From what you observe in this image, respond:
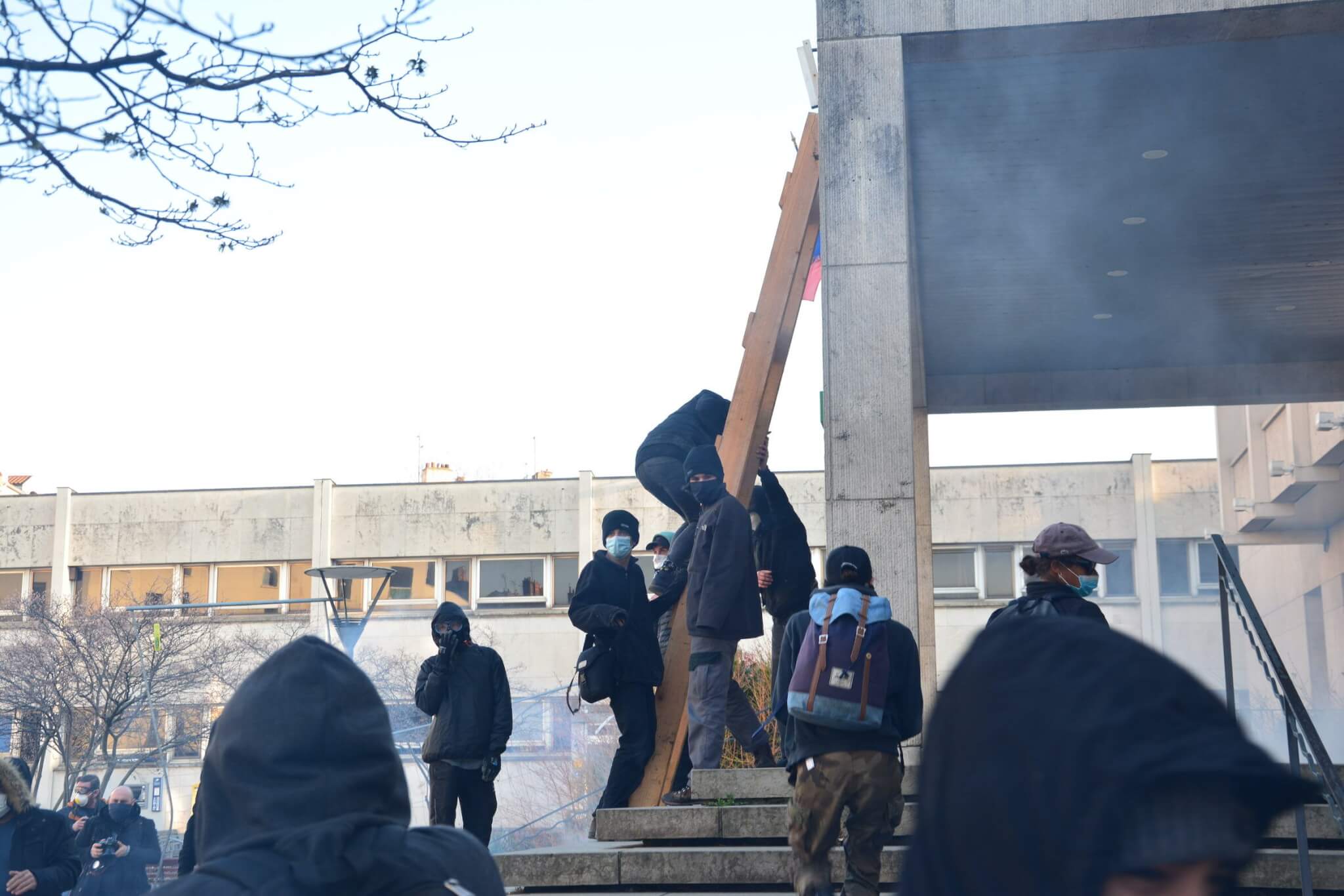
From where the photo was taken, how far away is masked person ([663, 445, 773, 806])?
8.48 meters

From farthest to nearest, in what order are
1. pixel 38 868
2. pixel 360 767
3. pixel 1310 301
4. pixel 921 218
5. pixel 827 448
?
pixel 1310 301, pixel 921 218, pixel 827 448, pixel 38 868, pixel 360 767

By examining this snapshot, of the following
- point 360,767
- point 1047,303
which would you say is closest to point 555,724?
point 1047,303

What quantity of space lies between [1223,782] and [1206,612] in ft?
136

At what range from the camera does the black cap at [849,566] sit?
647 centimetres

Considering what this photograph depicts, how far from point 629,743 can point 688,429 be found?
2160mm

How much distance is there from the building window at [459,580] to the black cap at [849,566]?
124 ft

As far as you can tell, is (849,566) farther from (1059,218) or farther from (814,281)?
(814,281)

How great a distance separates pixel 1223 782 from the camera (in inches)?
47.8

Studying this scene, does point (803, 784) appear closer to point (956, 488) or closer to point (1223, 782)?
point (1223, 782)

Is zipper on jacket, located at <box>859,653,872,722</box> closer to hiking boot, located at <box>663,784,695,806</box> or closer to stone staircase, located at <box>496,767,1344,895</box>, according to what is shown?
stone staircase, located at <box>496,767,1344,895</box>

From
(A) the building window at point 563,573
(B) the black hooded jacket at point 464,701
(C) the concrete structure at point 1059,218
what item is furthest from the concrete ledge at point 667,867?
(A) the building window at point 563,573

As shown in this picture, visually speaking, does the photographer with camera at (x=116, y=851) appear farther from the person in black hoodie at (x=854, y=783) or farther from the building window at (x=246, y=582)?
the building window at (x=246, y=582)

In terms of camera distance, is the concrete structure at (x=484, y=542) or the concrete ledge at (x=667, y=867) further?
the concrete structure at (x=484, y=542)

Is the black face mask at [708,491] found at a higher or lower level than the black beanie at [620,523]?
higher
